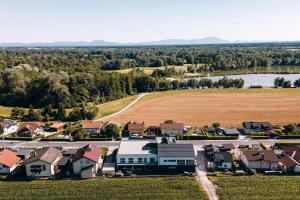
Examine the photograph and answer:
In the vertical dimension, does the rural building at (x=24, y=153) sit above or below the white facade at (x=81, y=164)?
below

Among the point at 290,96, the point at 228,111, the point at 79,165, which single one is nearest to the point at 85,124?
the point at 79,165

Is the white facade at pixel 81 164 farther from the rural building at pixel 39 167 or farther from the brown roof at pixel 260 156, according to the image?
the brown roof at pixel 260 156

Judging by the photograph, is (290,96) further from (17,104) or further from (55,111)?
(17,104)

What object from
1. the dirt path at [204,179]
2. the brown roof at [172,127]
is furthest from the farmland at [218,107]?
the dirt path at [204,179]

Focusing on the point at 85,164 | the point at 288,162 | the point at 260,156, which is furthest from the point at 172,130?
the point at 288,162

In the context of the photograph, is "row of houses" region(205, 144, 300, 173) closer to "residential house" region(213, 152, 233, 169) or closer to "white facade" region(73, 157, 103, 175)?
"residential house" region(213, 152, 233, 169)

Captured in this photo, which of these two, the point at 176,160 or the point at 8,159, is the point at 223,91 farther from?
the point at 8,159
